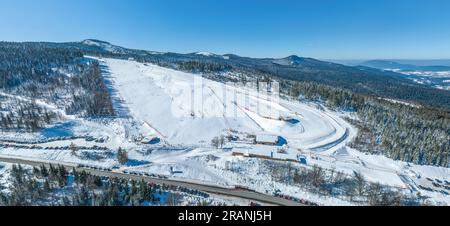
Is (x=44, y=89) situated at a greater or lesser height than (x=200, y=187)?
greater

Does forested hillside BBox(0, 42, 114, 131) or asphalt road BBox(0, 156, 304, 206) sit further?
forested hillside BBox(0, 42, 114, 131)

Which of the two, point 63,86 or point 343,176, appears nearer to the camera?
point 343,176

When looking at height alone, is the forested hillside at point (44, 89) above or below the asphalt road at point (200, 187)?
above

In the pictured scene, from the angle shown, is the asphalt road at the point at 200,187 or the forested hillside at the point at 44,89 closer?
the asphalt road at the point at 200,187

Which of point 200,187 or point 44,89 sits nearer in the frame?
point 200,187

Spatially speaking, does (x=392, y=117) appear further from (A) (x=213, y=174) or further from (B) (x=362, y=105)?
(A) (x=213, y=174)

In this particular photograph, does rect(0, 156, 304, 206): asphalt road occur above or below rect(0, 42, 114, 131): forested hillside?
below
